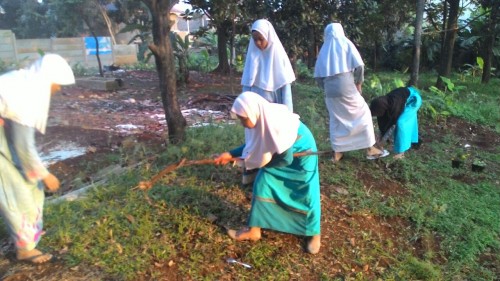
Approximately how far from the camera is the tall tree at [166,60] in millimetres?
4426

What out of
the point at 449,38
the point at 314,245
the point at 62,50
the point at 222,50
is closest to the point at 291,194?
the point at 314,245

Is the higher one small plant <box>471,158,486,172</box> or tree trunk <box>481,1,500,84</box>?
tree trunk <box>481,1,500,84</box>

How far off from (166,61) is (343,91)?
1.93m

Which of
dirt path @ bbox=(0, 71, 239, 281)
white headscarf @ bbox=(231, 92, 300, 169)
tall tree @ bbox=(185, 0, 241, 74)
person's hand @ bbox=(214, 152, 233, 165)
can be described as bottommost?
dirt path @ bbox=(0, 71, 239, 281)

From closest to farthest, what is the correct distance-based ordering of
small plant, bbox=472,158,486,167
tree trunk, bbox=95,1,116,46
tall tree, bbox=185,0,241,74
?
1. small plant, bbox=472,158,486,167
2. tall tree, bbox=185,0,241,74
3. tree trunk, bbox=95,1,116,46

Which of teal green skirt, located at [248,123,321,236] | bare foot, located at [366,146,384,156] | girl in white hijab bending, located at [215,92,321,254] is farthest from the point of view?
bare foot, located at [366,146,384,156]

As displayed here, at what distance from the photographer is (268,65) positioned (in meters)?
4.15

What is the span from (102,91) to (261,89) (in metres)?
6.28

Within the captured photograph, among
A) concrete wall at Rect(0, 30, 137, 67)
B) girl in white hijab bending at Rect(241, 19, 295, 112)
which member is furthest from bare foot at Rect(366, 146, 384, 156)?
concrete wall at Rect(0, 30, 137, 67)

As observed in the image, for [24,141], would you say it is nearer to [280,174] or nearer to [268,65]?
[280,174]

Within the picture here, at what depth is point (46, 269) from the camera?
9.37 ft

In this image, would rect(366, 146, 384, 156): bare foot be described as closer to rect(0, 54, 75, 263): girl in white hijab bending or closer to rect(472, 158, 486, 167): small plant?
rect(472, 158, 486, 167): small plant

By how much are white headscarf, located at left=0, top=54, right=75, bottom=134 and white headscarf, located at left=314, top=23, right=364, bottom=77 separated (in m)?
2.88

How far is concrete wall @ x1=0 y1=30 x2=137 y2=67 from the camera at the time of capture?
620 inches
